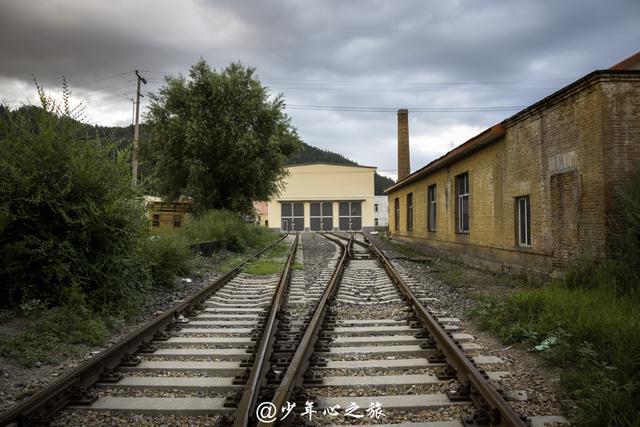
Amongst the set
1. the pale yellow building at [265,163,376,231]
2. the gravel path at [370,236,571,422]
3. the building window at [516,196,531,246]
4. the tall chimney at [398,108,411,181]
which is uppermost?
the tall chimney at [398,108,411,181]

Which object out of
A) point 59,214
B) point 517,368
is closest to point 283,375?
point 517,368

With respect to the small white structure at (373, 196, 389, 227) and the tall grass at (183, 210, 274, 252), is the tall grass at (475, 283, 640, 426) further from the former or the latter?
the small white structure at (373, 196, 389, 227)

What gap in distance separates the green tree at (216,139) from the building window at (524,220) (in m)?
14.0

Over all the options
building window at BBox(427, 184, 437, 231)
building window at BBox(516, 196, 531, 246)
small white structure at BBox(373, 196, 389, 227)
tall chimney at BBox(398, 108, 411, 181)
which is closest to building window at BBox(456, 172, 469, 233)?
building window at BBox(427, 184, 437, 231)

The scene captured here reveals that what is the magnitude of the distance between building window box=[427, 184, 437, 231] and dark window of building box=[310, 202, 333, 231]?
3273 centimetres

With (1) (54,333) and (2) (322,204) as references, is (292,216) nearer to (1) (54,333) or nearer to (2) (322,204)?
(2) (322,204)

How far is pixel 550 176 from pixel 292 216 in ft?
144

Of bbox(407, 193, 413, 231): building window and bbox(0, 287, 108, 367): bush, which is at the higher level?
bbox(407, 193, 413, 231): building window

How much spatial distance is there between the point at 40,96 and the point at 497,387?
23.2 ft

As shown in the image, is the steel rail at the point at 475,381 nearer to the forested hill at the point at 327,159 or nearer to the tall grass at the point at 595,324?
the tall grass at the point at 595,324

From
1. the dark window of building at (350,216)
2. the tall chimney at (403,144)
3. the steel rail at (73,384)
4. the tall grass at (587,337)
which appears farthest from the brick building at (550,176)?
the dark window of building at (350,216)

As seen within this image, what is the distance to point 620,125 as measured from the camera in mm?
8508

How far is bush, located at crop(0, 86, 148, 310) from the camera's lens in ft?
21.3

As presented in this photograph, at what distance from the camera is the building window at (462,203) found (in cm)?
1608
